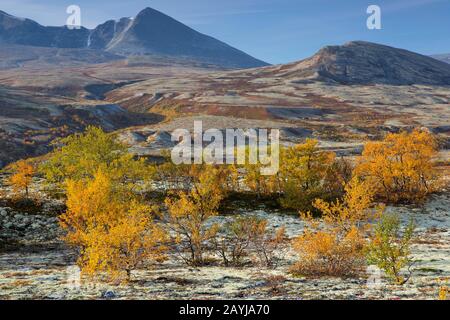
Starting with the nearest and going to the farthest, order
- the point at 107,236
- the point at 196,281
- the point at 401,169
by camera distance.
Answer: the point at 107,236 < the point at 196,281 < the point at 401,169

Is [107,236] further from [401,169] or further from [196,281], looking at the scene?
[401,169]

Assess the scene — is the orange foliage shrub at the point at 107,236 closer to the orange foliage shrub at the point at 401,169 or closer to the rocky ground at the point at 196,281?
the rocky ground at the point at 196,281

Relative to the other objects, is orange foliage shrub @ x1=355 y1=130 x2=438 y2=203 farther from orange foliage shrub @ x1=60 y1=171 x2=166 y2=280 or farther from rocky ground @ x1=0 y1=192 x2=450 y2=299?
orange foliage shrub @ x1=60 y1=171 x2=166 y2=280

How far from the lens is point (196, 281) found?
95.9 feet

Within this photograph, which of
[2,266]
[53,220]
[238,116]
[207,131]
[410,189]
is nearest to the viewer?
[2,266]

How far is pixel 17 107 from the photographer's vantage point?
562ft

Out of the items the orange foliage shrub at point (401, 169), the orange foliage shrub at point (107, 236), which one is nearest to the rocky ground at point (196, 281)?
the orange foliage shrub at point (107, 236)

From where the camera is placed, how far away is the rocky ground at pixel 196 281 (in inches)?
965

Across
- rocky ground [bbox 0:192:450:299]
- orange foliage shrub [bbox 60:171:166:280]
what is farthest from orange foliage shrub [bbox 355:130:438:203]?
orange foliage shrub [bbox 60:171:166:280]

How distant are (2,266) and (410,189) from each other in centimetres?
5975

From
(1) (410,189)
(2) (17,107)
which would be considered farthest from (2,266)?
(2) (17,107)

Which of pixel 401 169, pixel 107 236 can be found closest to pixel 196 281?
pixel 107 236
